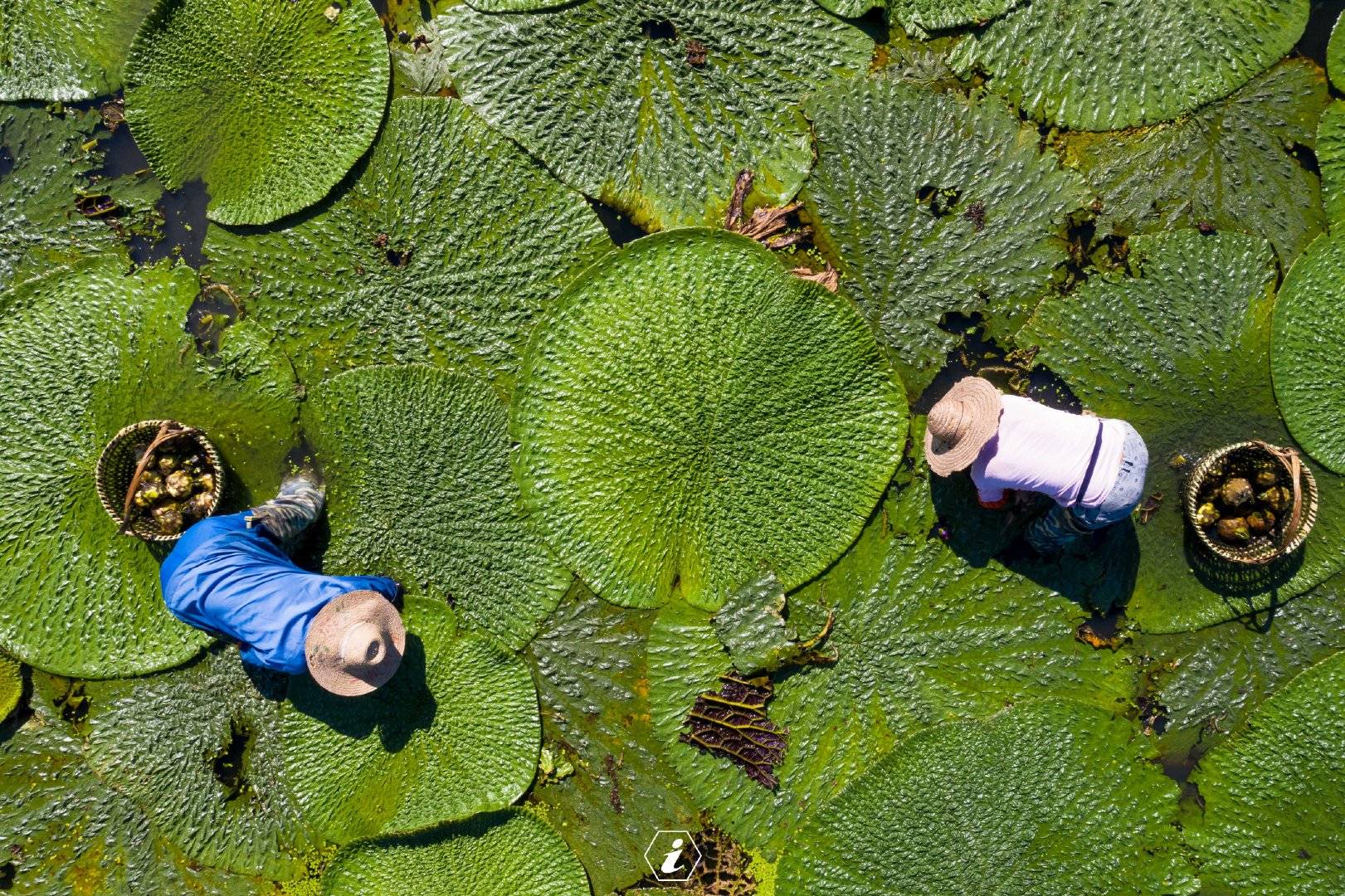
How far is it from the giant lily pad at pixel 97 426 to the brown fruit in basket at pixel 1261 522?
3858 millimetres

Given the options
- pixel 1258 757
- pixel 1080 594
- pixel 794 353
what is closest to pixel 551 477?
pixel 794 353

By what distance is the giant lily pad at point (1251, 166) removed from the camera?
2.98 metres

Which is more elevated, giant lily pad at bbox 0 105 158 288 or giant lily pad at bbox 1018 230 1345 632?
giant lily pad at bbox 0 105 158 288

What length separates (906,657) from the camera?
299cm

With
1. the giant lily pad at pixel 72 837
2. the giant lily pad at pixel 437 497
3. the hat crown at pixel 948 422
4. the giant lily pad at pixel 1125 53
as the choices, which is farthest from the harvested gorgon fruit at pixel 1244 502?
the giant lily pad at pixel 72 837

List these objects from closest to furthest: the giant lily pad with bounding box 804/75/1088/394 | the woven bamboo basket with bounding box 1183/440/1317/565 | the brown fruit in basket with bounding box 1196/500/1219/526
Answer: the woven bamboo basket with bounding box 1183/440/1317/565
the brown fruit in basket with bounding box 1196/500/1219/526
the giant lily pad with bounding box 804/75/1088/394

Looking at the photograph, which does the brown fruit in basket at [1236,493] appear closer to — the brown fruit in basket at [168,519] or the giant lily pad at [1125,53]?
the giant lily pad at [1125,53]

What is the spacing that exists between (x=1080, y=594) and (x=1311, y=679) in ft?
3.13

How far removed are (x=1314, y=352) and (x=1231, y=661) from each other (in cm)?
127

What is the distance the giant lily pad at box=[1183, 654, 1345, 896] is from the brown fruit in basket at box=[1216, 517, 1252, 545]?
0.63 m

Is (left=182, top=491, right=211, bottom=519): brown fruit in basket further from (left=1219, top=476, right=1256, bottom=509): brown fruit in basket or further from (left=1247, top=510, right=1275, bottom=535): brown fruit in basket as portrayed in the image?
(left=1247, top=510, right=1275, bottom=535): brown fruit in basket

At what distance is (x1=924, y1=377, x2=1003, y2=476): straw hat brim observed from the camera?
8.34ft

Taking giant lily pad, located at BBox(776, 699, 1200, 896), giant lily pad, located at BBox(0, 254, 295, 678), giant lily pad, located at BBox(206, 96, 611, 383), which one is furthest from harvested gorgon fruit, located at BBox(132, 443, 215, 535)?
giant lily pad, located at BBox(776, 699, 1200, 896)

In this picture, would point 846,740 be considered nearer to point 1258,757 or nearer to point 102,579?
point 1258,757
